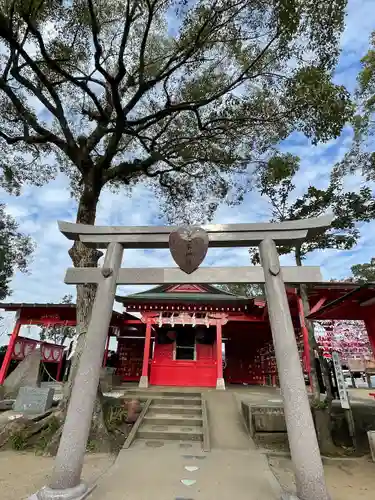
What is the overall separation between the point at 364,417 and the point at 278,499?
5087 mm

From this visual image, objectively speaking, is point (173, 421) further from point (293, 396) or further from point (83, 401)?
point (293, 396)

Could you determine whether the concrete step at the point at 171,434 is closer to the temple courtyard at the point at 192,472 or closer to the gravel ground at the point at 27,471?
the temple courtyard at the point at 192,472

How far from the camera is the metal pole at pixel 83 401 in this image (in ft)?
11.1

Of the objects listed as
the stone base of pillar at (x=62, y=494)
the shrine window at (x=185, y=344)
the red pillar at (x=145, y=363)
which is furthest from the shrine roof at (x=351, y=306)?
the red pillar at (x=145, y=363)

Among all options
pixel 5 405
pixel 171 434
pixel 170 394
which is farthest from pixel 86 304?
pixel 5 405

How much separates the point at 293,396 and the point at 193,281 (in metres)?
1.98

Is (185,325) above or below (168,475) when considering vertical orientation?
above

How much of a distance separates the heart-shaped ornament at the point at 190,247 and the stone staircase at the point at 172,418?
14.8 feet

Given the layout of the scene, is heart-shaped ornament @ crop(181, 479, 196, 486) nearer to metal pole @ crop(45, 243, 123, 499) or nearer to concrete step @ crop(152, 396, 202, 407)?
metal pole @ crop(45, 243, 123, 499)

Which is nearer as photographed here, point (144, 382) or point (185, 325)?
point (144, 382)

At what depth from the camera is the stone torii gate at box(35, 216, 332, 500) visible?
11.0 feet

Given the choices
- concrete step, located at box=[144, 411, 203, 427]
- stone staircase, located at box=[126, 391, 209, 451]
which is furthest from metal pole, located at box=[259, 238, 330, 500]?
concrete step, located at box=[144, 411, 203, 427]

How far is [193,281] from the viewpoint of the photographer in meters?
4.53

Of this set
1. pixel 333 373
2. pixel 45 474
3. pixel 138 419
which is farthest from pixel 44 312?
pixel 333 373
